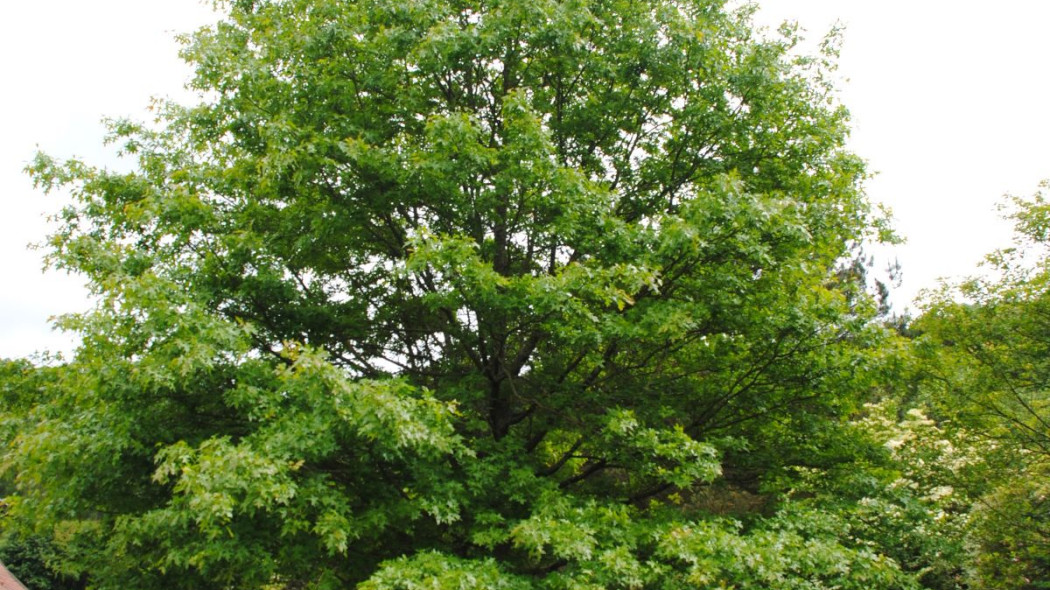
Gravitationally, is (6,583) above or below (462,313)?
below

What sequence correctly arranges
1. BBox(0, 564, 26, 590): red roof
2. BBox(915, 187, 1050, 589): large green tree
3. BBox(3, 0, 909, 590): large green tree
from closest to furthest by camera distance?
BBox(3, 0, 909, 590): large green tree
BBox(915, 187, 1050, 589): large green tree
BBox(0, 564, 26, 590): red roof

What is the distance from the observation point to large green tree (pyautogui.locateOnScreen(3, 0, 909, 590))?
589 centimetres

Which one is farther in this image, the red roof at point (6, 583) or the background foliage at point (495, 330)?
the red roof at point (6, 583)

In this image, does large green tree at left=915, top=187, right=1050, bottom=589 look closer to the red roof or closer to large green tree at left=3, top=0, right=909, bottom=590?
large green tree at left=3, top=0, right=909, bottom=590

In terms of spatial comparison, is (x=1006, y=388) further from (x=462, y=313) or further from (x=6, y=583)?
(x=6, y=583)

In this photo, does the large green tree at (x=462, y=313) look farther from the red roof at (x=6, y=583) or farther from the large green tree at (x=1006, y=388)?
the red roof at (x=6, y=583)

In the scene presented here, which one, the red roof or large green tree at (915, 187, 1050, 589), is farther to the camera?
the red roof

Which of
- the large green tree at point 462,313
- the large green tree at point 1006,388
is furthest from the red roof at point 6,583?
the large green tree at point 1006,388

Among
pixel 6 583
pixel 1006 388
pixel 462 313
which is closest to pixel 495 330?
pixel 462 313

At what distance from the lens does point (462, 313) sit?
838 cm

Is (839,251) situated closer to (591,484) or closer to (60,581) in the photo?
(591,484)

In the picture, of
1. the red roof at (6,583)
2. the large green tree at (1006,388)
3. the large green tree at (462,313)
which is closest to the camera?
the large green tree at (462,313)

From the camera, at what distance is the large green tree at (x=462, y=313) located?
589 cm

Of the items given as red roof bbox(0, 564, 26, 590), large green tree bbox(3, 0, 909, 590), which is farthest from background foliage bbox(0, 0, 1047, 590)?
red roof bbox(0, 564, 26, 590)
